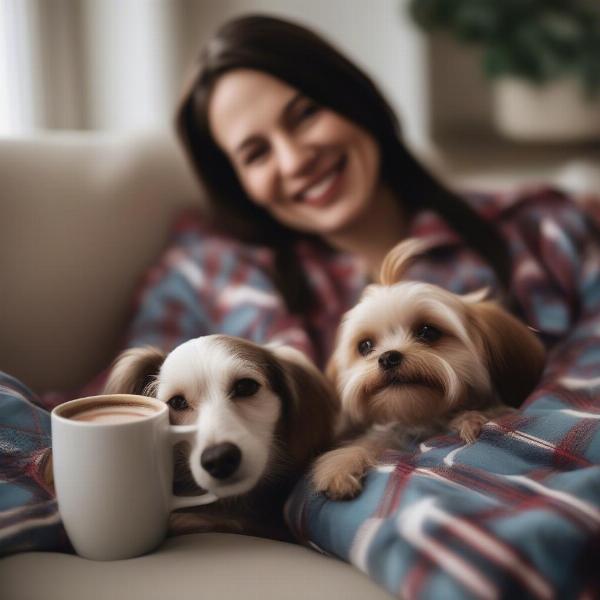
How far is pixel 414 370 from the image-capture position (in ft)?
1.85

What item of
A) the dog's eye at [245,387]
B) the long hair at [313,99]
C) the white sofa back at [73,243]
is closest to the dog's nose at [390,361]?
the dog's eye at [245,387]

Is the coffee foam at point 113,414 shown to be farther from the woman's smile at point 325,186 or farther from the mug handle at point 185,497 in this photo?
the woman's smile at point 325,186

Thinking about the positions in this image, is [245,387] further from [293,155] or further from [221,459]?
[293,155]

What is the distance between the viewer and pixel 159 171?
4.05 ft

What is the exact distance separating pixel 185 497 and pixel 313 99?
60 centimetres

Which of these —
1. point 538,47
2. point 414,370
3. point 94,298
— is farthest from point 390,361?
point 538,47

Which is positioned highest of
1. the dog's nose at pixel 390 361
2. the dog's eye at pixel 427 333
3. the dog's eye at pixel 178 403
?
the dog's eye at pixel 427 333

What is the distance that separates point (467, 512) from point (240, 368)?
0.20 metres

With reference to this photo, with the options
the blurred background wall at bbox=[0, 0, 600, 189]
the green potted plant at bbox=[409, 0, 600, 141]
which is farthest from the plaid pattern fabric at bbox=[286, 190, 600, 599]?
the green potted plant at bbox=[409, 0, 600, 141]

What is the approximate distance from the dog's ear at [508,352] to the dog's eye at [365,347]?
9 centimetres

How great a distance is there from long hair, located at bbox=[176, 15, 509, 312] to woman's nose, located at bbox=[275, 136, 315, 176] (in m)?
0.08

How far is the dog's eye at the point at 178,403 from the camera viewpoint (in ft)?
1.81

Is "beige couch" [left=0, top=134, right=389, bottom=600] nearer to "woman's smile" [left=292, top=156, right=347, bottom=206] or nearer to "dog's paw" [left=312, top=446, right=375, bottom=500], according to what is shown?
"dog's paw" [left=312, top=446, right=375, bottom=500]

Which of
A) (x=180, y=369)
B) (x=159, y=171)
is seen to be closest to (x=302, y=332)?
(x=180, y=369)
